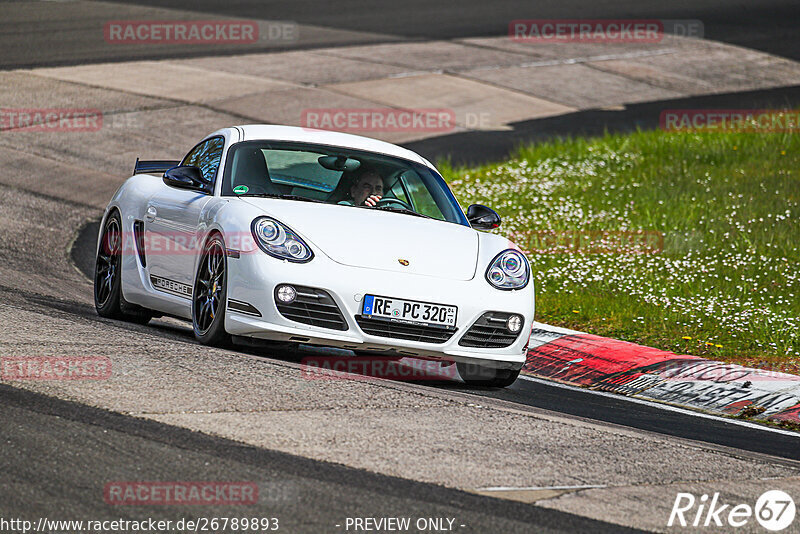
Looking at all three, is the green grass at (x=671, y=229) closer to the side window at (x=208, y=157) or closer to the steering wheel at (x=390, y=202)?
the steering wheel at (x=390, y=202)

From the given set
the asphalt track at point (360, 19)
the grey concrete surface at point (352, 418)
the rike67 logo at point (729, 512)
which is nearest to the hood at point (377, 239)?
the grey concrete surface at point (352, 418)

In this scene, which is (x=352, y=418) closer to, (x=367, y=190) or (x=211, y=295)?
(x=211, y=295)

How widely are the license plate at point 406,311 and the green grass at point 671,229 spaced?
9.81 ft

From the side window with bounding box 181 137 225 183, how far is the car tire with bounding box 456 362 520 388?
2098 millimetres

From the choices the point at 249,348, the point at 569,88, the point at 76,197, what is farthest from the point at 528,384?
the point at 569,88

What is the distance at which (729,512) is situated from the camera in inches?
197

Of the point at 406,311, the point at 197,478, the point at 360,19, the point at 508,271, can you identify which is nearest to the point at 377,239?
the point at 406,311

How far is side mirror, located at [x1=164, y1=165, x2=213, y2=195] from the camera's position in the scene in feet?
26.3

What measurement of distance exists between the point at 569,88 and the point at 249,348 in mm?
17733

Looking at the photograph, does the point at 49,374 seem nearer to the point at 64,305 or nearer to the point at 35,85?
the point at 64,305

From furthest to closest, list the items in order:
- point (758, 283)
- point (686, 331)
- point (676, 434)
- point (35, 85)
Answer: point (35, 85) < point (758, 283) < point (686, 331) < point (676, 434)

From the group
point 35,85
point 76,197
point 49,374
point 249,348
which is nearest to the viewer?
point 49,374

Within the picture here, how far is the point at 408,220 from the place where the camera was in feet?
25.9

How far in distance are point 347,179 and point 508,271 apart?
4.71ft
